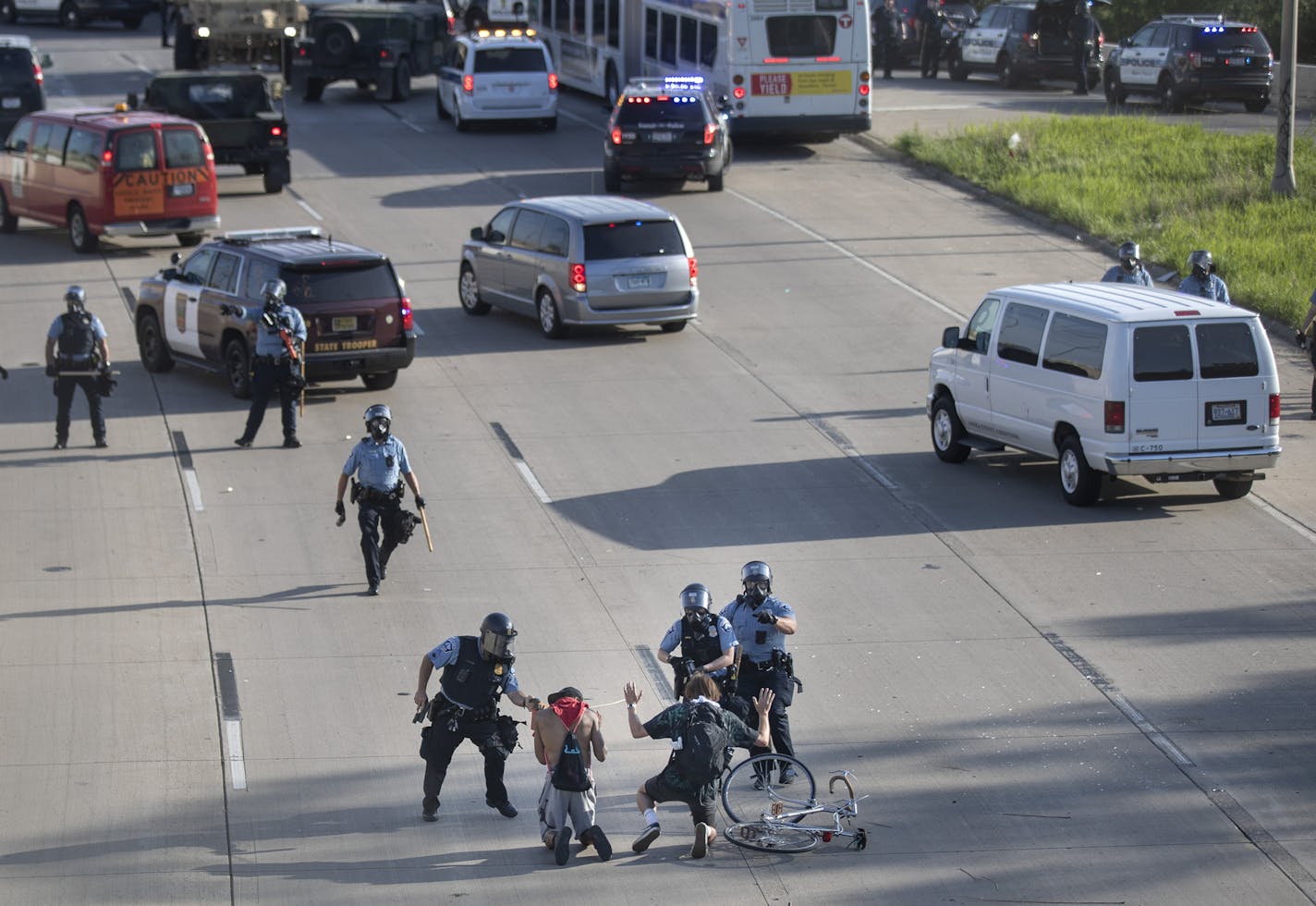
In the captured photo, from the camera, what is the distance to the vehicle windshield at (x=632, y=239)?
2356cm

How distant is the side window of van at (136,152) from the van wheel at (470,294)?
5.57 metres

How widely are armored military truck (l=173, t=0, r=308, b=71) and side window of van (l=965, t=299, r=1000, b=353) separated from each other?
81.8 ft

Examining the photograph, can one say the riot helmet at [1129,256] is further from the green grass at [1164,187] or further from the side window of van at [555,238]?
the side window of van at [555,238]

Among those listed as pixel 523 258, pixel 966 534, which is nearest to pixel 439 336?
pixel 523 258

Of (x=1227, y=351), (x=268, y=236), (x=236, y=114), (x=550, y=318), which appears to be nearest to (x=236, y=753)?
(x=1227, y=351)

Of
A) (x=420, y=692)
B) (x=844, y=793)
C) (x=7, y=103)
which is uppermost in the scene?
(x=7, y=103)

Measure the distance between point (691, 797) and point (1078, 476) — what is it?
7.98 metres

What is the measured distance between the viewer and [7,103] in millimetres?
38125

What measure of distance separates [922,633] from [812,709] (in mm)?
1656

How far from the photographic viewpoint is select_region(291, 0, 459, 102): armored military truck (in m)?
43.5

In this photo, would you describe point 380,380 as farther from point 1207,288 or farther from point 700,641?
point 700,641

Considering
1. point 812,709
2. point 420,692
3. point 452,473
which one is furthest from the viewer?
point 452,473

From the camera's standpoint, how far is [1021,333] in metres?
18.0

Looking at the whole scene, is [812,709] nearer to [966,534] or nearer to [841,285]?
[966,534]
